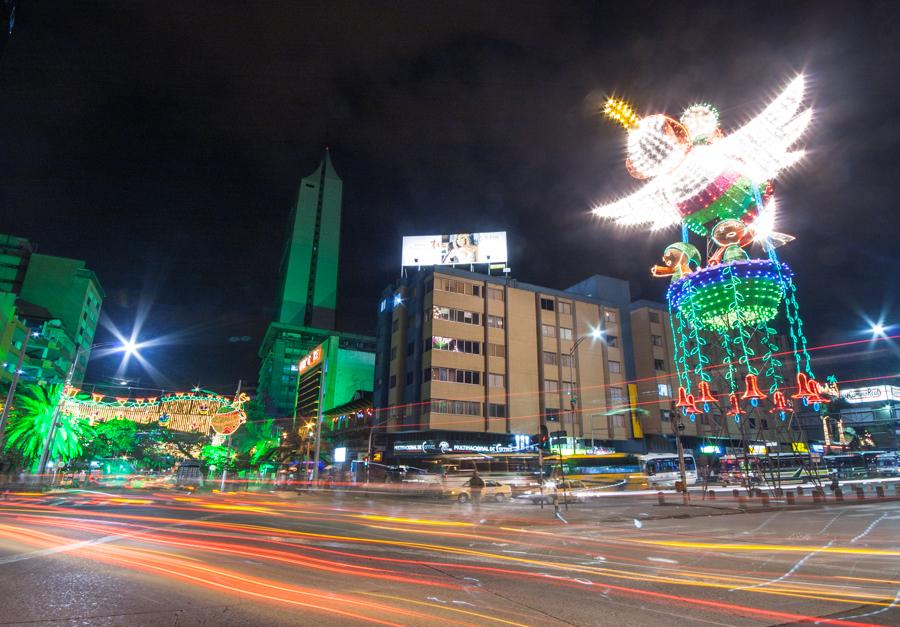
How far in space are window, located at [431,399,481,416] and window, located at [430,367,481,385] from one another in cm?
224

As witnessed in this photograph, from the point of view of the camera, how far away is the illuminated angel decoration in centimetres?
2814

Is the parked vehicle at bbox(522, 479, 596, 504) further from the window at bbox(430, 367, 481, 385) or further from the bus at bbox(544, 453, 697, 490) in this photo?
the window at bbox(430, 367, 481, 385)

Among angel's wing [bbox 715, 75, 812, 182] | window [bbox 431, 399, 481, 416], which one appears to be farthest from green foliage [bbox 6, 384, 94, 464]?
angel's wing [bbox 715, 75, 812, 182]

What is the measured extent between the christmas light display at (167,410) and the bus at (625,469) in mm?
34888

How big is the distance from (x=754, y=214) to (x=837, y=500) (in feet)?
56.6

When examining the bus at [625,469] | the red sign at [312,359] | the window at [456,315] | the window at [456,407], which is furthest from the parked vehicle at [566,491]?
the red sign at [312,359]

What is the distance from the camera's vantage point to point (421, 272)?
58.1 m

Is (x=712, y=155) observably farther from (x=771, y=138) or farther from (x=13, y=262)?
(x=13, y=262)

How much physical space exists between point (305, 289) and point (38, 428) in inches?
4825

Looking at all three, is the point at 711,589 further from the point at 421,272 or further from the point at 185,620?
the point at 421,272

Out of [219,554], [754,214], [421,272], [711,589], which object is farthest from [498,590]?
[421,272]

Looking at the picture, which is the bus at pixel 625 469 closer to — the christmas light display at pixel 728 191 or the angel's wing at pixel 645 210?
the christmas light display at pixel 728 191

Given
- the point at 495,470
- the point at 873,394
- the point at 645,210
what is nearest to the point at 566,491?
the point at 495,470

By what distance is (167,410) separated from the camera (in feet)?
157
